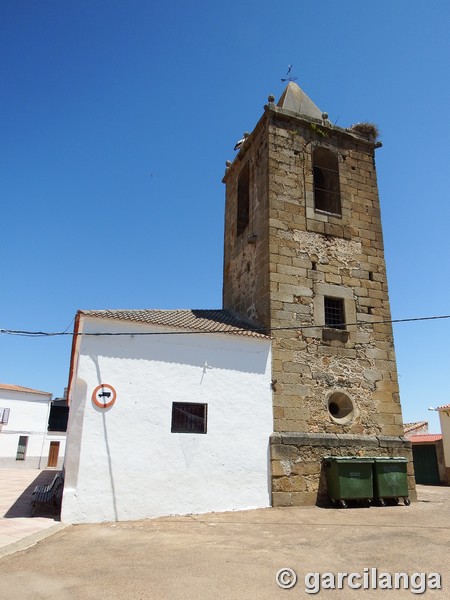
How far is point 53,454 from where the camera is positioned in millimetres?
25609

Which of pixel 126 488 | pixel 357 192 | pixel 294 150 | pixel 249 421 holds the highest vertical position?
pixel 294 150

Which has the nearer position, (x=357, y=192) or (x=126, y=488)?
(x=126, y=488)

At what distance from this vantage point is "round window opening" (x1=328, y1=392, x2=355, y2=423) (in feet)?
31.8

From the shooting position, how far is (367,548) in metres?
5.34

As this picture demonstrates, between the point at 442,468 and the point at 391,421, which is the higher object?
the point at 391,421

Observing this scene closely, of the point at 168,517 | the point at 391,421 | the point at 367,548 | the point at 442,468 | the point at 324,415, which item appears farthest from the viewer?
the point at 442,468

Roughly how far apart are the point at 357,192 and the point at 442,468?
41.9ft

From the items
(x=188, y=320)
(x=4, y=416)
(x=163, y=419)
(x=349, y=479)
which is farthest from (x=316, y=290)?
(x=4, y=416)

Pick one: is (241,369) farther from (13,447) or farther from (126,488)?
(13,447)

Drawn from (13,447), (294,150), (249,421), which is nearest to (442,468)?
(249,421)

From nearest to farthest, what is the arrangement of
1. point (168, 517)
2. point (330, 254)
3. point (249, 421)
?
point (168, 517), point (249, 421), point (330, 254)

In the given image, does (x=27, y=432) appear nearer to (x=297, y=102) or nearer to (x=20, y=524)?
(x=20, y=524)

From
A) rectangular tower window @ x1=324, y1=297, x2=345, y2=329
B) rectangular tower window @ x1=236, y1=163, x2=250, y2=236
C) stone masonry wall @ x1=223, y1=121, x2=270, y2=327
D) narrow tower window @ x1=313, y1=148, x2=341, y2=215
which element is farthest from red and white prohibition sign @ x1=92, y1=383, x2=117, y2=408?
narrow tower window @ x1=313, y1=148, x2=341, y2=215

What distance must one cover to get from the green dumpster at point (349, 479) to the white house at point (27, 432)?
21.1 meters
